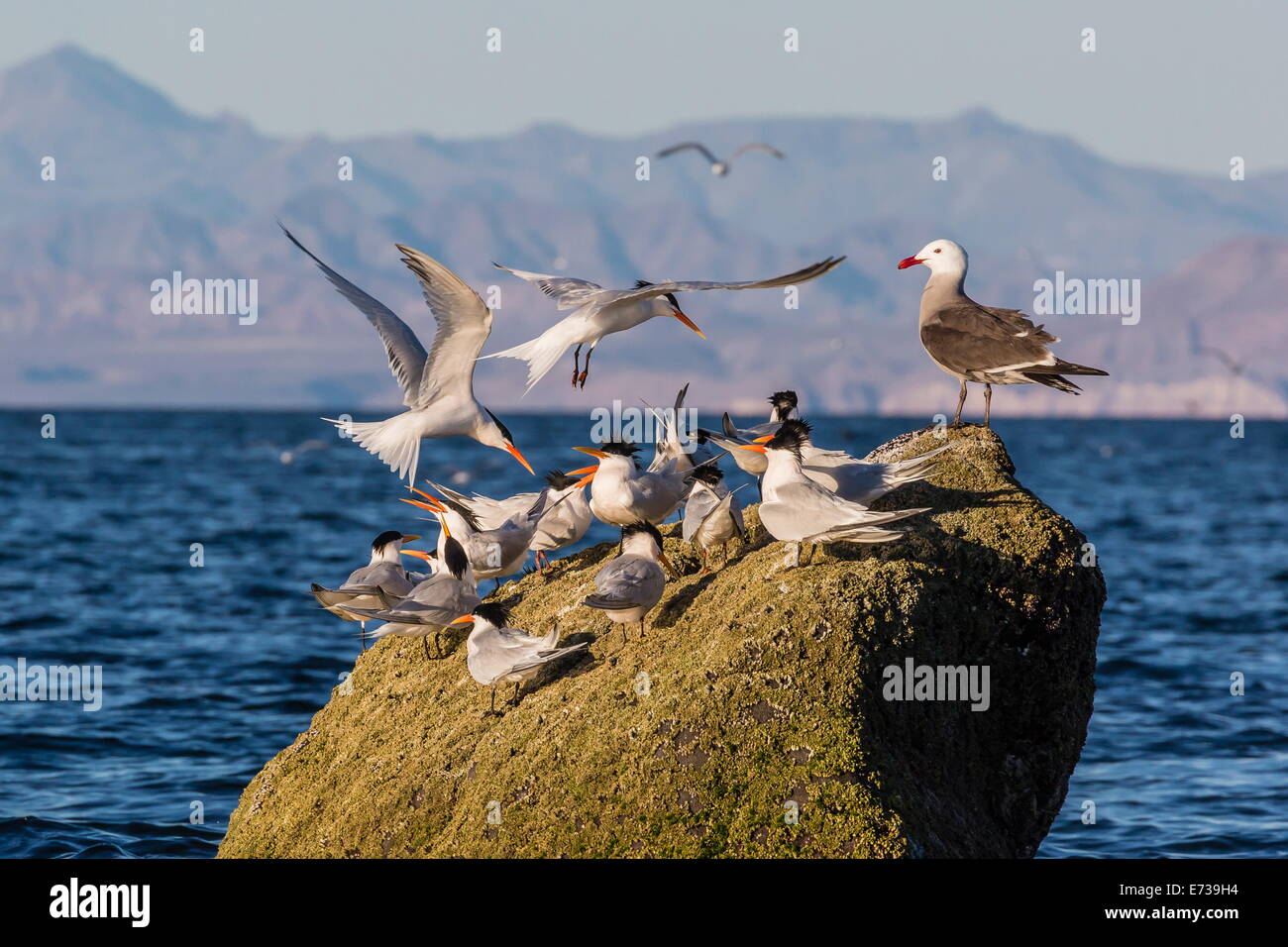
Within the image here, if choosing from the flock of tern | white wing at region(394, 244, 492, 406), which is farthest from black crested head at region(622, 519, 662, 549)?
white wing at region(394, 244, 492, 406)

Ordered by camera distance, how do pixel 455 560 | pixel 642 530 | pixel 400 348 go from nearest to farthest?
pixel 642 530 → pixel 455 560 → pixel 400 348

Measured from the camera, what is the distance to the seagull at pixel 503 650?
→ 885 cm

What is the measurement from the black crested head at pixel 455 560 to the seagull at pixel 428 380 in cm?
78

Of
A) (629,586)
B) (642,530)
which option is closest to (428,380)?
(642,530)

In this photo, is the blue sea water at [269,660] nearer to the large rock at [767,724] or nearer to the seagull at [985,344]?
the large rock at [767,724]

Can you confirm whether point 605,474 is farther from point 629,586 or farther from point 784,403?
point 629,586

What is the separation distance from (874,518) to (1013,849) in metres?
2.30

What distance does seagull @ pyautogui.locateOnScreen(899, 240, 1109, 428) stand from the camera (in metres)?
10.3

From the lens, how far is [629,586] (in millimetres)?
8836

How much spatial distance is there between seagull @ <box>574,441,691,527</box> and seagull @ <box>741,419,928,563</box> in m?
1.58

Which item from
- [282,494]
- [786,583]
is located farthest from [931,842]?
[282,494]

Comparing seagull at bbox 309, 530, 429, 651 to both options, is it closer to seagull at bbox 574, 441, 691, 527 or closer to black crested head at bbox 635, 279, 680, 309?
seagull at bbox 574, 441, 691, 527

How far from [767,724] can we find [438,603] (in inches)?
111

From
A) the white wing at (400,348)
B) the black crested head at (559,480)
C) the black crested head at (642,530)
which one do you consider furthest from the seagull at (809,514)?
the white wing at (400,348)
